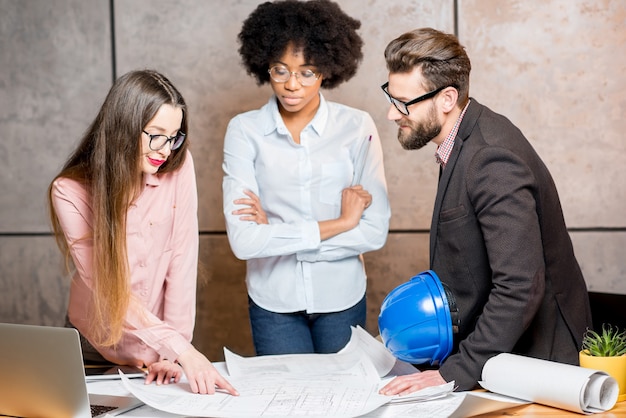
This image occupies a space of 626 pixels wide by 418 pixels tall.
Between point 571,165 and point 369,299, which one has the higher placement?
point 571,165

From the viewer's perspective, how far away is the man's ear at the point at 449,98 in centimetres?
223

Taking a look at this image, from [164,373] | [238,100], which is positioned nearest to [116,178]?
[164,373]

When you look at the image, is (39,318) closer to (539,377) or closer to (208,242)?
(208,242)

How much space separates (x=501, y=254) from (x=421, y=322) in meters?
0.27

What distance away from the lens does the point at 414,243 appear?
3.91 m

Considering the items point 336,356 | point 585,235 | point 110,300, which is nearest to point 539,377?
point 336,356

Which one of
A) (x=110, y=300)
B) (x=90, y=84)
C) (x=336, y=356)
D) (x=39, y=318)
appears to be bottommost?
(x=39, y=318)

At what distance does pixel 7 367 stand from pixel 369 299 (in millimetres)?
2517

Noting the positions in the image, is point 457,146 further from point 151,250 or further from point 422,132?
point 151,250

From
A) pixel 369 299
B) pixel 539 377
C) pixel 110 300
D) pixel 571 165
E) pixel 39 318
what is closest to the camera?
pixel 539 377

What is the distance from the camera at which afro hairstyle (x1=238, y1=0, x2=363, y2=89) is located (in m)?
2.89

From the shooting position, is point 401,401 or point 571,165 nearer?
point 401,401

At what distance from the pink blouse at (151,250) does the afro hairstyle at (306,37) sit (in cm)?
71

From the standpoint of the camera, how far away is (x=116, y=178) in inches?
84.0
